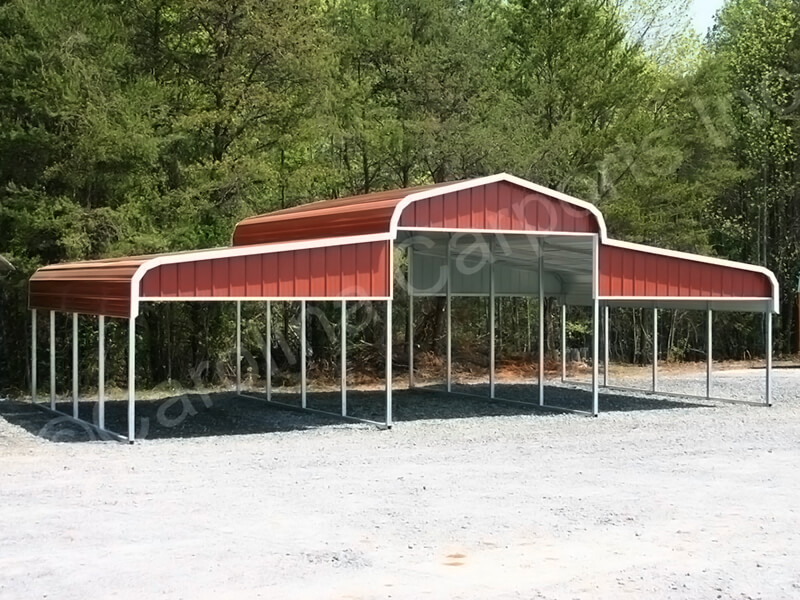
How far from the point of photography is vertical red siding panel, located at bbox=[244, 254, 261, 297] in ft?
41.2

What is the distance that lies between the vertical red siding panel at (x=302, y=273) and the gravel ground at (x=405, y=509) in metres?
1.85

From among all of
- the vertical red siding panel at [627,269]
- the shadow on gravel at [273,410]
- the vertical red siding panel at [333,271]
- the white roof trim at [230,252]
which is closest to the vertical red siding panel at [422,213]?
the white roof trim at [230,252]

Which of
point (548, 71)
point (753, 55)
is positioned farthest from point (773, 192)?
point (548, 71)

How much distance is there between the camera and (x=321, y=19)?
21.8m

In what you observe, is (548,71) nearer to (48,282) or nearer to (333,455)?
(48,282)

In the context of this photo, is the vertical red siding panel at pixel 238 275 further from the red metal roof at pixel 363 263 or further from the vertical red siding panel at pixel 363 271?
the vertical red siding panel at pixel 363 271

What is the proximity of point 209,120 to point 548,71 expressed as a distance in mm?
9548

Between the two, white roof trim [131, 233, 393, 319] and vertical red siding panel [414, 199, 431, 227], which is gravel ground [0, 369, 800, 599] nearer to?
white roof trim [131, 233, 393, 319]

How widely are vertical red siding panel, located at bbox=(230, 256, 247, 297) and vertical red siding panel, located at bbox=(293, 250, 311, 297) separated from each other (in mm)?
682

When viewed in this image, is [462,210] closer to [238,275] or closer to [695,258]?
[238,275]

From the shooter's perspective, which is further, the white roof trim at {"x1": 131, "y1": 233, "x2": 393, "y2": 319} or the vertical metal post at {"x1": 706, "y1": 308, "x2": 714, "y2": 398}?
the vertical metal post at {"x1": 706, "y1": 308, "x2": 714, "y2": 398}

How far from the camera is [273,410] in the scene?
16.4 meters

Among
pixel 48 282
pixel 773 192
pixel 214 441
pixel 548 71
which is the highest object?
pixel 548 71

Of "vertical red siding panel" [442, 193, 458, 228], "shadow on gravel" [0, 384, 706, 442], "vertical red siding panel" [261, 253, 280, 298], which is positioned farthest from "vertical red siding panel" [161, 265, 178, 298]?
"vertical red siding panel" [442, 193, 458, 228]
